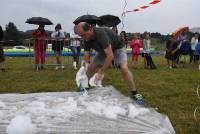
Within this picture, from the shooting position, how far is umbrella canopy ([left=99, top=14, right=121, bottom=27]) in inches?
510

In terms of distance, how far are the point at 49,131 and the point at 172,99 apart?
12.2 ft

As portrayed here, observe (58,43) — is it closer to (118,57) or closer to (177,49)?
(177,49)

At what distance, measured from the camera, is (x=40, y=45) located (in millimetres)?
12195

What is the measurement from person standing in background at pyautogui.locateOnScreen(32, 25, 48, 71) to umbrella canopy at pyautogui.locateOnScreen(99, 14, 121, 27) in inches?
80.6

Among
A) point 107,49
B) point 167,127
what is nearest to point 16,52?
point 107,49

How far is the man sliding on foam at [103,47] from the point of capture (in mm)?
5320

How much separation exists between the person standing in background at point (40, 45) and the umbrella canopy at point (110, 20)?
2046 mm

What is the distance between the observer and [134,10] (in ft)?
40.5

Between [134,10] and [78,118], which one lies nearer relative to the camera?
[78,118]

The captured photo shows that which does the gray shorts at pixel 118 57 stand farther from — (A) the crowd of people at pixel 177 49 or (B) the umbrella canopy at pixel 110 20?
(A) the crowd of people at pixel 177 49

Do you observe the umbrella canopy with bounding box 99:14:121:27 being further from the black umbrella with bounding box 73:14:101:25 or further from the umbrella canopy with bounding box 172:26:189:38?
the umbrella canopy with bounding box 172:26:189:38

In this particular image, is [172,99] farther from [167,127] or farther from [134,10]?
[134,10]

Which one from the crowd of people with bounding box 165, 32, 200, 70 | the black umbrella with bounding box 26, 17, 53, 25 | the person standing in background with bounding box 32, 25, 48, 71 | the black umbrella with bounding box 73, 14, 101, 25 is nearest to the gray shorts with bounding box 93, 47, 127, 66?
the person standing in background with bounding box 32, 25, 48, 71

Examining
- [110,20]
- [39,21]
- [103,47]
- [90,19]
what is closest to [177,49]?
[110,20]
